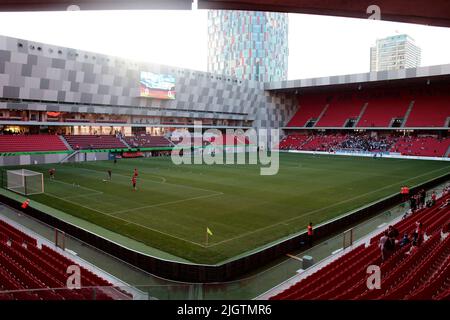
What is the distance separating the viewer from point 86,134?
55500mm

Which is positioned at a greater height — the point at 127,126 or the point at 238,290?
the point at 127,126

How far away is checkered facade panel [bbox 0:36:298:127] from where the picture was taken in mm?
43719

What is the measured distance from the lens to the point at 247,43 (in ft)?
423

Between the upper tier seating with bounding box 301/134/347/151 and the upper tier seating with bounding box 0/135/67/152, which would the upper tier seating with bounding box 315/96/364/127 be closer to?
the upper tier seating with bounding box 301/134/347/151

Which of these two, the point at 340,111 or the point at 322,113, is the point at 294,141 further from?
the point at 340,111

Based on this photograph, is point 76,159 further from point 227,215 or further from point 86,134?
point 227,215

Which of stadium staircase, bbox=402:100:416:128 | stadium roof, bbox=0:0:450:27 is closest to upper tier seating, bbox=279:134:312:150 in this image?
stadium staircase, bbox=402:100:416:128

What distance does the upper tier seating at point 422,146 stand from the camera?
55125 millimetres

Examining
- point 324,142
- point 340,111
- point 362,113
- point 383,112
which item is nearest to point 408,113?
point 383,112

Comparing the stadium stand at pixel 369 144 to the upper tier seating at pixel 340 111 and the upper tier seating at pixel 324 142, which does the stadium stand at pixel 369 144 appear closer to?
the upper tier seating at pixel 324 142

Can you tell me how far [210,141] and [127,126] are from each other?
15.4 m

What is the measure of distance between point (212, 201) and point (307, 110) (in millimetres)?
62668

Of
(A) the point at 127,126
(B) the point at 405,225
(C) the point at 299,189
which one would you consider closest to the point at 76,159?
(A) the point at 127,126
